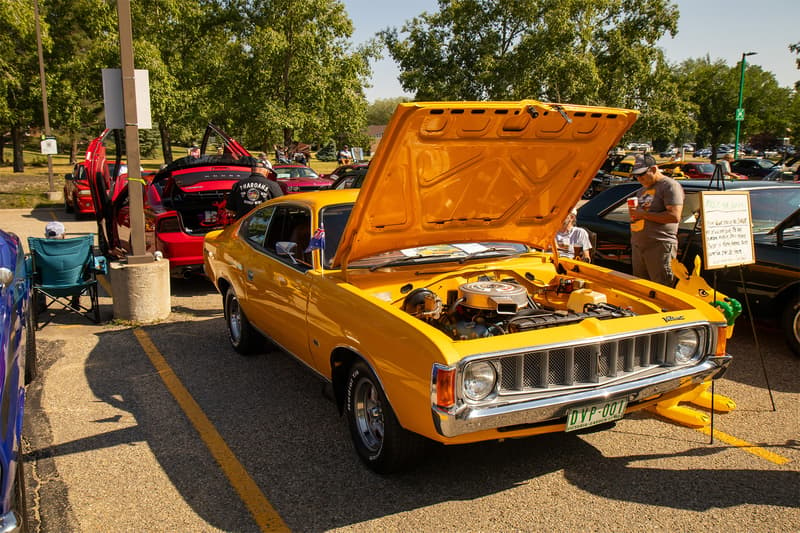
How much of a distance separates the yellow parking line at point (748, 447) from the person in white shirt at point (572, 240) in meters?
2.56

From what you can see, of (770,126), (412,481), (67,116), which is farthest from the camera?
(770,126)

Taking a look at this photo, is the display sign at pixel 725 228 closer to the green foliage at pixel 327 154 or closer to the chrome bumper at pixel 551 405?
the chrome bumper at pixel 551 405

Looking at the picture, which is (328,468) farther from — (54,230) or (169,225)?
(54,230)

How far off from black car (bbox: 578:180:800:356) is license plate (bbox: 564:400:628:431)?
1.89 metres

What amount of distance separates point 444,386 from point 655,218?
421 centimetres

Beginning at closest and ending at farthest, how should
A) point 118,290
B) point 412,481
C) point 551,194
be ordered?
point 412,481, point 551,194, point 118,290

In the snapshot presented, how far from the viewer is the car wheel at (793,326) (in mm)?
5840

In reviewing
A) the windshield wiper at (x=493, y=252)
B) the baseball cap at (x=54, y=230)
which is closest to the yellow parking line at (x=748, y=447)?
the windshield wiper at (x=493, y=252)

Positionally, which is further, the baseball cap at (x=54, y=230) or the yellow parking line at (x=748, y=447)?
the baseball cap at (x=54, y=230)

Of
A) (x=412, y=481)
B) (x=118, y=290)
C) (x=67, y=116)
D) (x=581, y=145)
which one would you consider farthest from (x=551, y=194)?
(x=67, y=116)

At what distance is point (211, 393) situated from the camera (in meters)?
5.09

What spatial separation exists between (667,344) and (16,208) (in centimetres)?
2042

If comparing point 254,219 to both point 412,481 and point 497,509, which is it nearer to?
point 412,481

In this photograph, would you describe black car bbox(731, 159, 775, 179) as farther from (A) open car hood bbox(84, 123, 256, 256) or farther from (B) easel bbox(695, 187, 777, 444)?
(B) easel bbox(695, 187, 777, 444)
